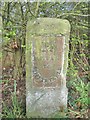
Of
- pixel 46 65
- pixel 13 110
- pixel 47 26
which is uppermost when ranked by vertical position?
pixel 47 26

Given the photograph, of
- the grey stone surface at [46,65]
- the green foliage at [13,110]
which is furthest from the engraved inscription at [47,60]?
the green foliage at [13,110]

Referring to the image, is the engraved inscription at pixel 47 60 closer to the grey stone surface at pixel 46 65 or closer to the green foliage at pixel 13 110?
the grey stone surface at pixel 46 65

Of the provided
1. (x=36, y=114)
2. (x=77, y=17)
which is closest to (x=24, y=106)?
(x=36, y=114)

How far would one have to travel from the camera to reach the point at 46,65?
257 centimetres

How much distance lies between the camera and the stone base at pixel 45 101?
2.59 m


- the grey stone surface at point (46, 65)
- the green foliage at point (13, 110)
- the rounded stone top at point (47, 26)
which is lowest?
the green foliage at point (13, 110)

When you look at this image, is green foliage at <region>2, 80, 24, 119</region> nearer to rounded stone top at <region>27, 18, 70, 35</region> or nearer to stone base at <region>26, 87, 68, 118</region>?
stone base at <region>26, 87, 68, 118</region>

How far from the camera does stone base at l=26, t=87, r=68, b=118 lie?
8.49ft

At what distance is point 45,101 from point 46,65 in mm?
381

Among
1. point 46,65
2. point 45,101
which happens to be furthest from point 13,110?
point 46,65

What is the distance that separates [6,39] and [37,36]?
0.44 metres

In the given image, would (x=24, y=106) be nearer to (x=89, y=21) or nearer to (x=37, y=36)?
(x=37, y=36)

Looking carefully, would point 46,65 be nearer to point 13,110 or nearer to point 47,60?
point 47,60

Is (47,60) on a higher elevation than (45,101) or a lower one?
higher
